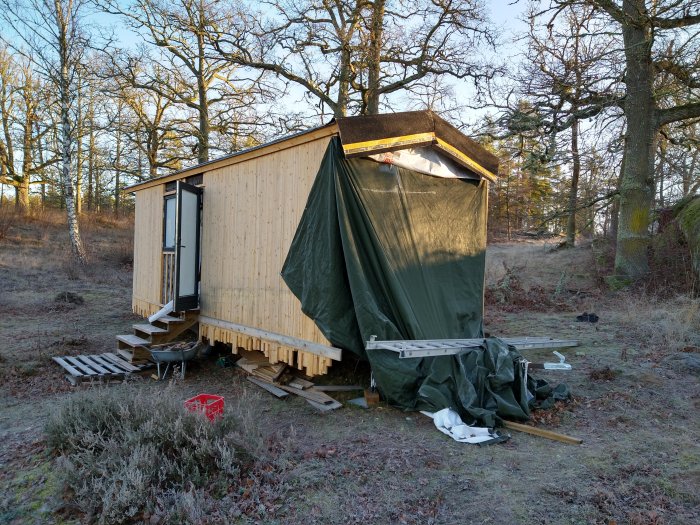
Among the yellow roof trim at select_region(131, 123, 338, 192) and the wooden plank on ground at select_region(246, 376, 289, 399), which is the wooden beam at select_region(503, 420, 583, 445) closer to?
the wooden plank on ground at select_region(246, 376, 289, 399)

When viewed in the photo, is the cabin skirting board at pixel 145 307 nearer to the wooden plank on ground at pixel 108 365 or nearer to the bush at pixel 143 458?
the wooden plank on ground at pixel 108 365

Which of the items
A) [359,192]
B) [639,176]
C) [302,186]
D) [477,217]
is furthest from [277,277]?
[639,176]

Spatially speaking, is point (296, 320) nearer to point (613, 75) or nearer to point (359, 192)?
point (359, 192)

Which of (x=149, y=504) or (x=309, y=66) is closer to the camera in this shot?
(x=149, y=504)

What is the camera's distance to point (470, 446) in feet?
12.3

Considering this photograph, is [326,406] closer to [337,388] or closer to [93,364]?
[337,388]

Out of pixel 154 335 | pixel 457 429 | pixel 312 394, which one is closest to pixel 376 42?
pixel 154 335

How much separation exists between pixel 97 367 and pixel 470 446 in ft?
15.8

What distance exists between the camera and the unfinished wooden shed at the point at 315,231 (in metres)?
4.79

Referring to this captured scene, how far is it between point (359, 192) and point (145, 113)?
1506 centimetres

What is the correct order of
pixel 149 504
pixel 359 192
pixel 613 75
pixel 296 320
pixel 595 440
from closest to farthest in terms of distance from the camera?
pixel 149 504 → pixel 595 440 → pixel 359 192 → pixel 296 320 → pixel 613 75

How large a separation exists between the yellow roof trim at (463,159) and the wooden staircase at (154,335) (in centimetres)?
A: 429

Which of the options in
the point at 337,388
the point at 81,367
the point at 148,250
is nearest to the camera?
the point at 337,388

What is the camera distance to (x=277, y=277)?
5.46 metres
